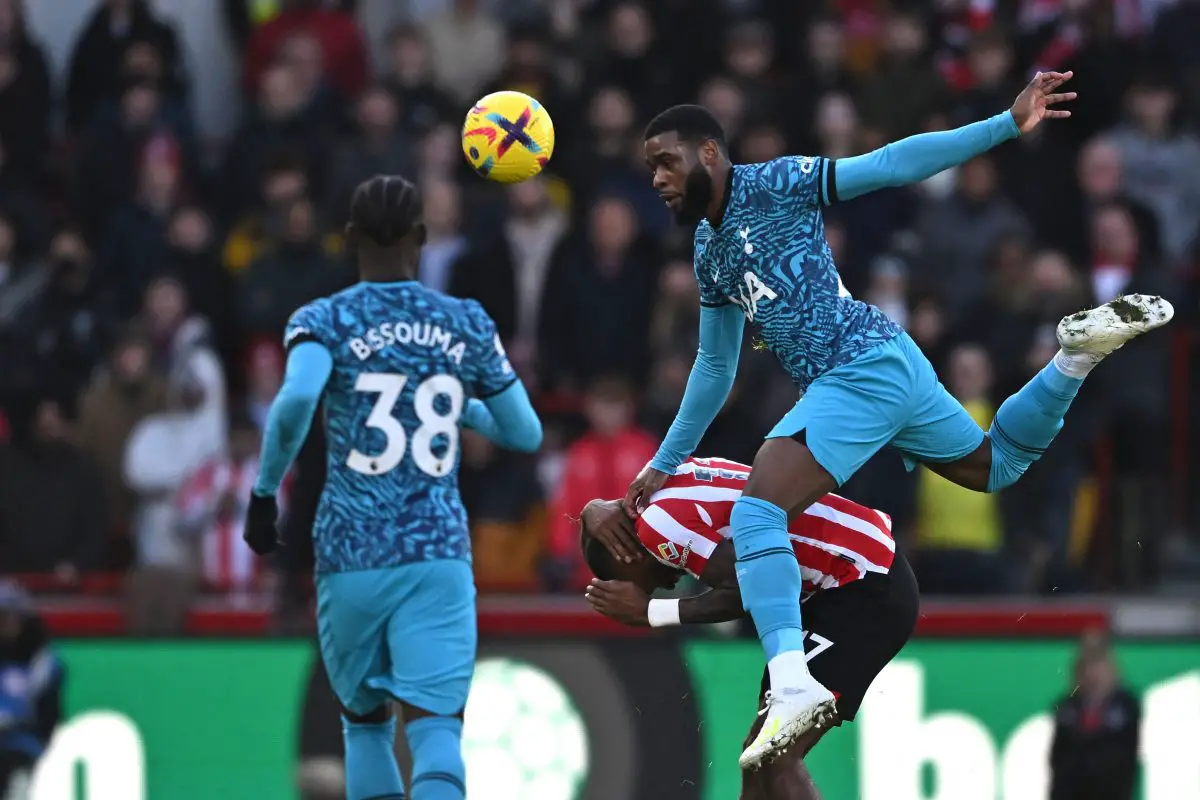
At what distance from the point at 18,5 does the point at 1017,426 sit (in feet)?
33.4

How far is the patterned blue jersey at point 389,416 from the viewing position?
8.32 meters

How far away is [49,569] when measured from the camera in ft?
44.4

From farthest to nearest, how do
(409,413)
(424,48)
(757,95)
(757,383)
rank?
(424,48) → (757,95) → (757,383) → (409,413)

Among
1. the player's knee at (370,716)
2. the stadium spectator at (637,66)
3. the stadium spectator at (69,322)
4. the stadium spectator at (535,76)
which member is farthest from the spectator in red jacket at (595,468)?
the player's knee at (370,716)

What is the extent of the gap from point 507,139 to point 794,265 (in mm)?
1391

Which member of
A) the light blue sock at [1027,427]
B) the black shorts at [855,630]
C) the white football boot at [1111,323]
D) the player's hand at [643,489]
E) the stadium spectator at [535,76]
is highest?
the stadium spectator at [535,76]

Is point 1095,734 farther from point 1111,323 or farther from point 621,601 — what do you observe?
point 621,601

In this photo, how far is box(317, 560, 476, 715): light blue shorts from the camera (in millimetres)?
8328

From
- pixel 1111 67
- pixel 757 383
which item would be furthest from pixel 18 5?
pixel 1111 67

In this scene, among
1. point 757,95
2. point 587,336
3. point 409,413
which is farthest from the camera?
point 757,95

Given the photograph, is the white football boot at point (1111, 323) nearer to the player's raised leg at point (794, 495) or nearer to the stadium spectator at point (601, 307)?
the player's raised leg at point (794, 495)

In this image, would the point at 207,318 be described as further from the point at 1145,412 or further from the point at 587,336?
the point at 1145,412

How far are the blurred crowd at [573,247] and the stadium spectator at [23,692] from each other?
0.94 m

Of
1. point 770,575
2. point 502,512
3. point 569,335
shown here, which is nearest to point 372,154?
point 569,335
